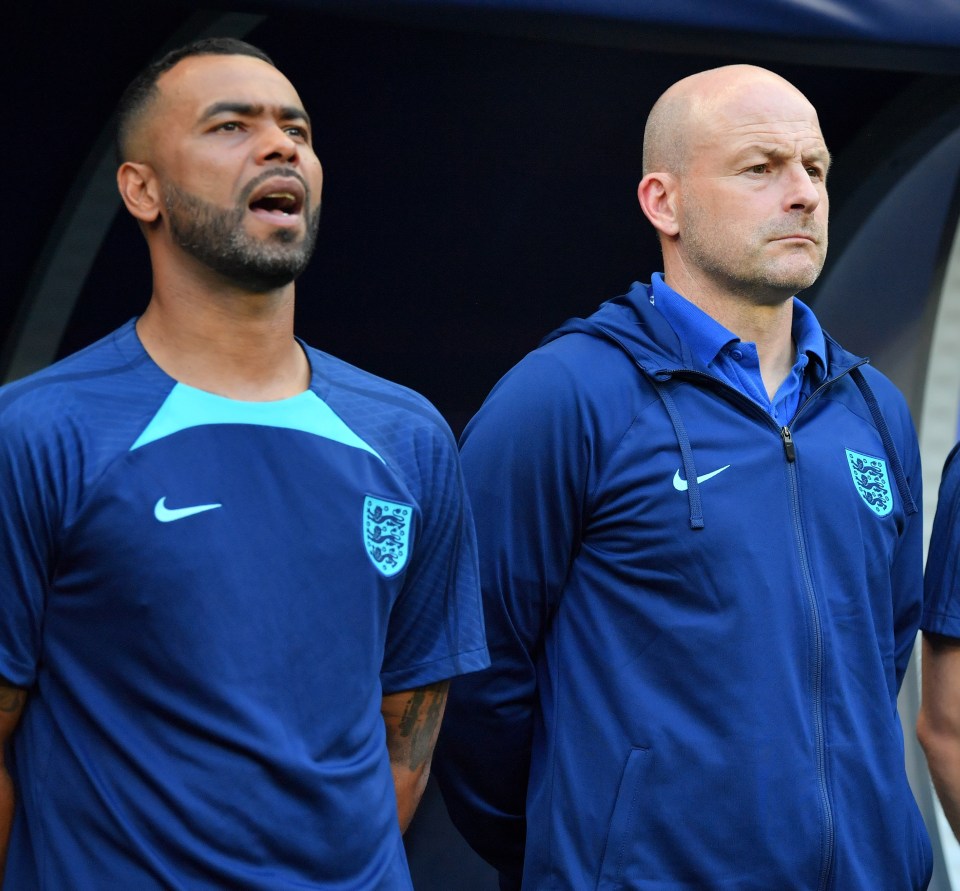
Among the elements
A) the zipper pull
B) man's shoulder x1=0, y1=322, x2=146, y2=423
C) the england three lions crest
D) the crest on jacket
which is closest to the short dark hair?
man's shoulder x1=0, y1=322, x2=146, y2=423

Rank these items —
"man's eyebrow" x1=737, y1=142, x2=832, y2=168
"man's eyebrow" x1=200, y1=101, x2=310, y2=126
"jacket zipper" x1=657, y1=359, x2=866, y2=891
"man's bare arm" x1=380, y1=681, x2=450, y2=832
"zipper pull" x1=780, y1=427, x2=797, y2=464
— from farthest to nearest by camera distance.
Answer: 1. "man's eyebrow" x1=737, y1=142, x2=832, y2=168
2. "zipper pull" x1=780, y1=427, x2=797, y2=464
3. "jacket zipper" x1=657, y1=359, x2=866, y2=891
4. "man's bare arm" x1=380, y1=681, x2=450, y2=832
5. "man's eyebrow" x1=200, y1=101, x2=310, y2=126

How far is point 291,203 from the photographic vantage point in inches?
73.7

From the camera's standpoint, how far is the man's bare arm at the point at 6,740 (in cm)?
171

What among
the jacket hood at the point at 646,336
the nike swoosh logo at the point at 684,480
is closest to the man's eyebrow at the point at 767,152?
the jacket hood at the point at 646,336

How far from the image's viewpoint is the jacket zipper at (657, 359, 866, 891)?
2.09 m

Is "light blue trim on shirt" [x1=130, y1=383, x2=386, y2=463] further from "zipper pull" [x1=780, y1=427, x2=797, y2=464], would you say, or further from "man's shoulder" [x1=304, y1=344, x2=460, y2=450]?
"zipper pull" [x1=780, y1=427, x2=797, y2=464]

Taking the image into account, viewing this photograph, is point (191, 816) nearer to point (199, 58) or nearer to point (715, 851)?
point (715, 851)

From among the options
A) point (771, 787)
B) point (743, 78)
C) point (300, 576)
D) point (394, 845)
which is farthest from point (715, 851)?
point (743, 78)

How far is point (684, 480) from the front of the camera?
2154 millimetres

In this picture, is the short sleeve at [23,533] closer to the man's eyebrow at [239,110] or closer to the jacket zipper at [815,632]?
the man's eyebrow at [239,110]

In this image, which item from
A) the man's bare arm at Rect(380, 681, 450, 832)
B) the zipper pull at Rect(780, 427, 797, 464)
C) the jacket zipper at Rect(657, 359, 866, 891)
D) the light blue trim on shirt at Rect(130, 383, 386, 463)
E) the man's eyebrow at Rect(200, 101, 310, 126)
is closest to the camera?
the light blue trim on shirt at Rect(130, 383, 386, 463)

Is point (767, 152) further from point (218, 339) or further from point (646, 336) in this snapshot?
point (218, 339)

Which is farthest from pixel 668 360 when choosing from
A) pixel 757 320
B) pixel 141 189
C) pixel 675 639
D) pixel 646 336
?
pixel 141 189

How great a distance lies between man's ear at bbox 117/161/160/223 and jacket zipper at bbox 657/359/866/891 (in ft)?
2.46
